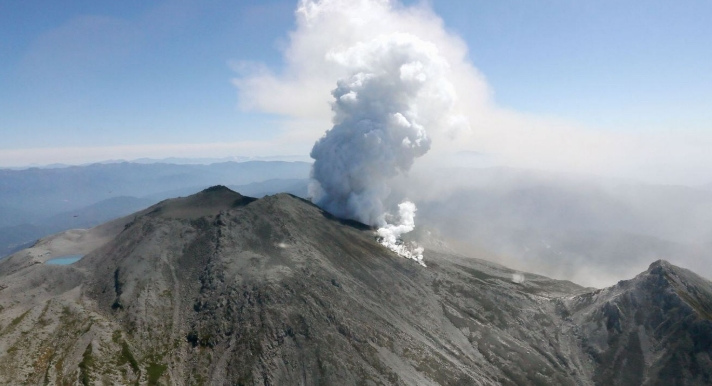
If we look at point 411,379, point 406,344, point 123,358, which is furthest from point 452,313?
point 123,358

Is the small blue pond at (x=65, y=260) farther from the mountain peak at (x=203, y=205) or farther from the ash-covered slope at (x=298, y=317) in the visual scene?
the mountain peak at (x=203, y=205)

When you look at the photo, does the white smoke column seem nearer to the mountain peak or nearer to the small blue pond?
the mountain peak

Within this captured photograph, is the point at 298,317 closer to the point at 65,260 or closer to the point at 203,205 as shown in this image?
the point at 203,205

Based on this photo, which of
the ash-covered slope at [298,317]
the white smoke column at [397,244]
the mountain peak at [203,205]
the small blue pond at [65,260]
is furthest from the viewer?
the white smoke column at [397,244]

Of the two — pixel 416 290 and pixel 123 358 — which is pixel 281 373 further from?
pixel 416 290

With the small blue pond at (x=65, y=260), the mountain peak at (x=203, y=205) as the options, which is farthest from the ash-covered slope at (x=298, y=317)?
the small blue pond at (x=65, y=260)

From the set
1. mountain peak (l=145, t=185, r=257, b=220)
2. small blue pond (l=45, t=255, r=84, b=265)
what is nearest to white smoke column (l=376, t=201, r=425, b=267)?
mountain peak (l=145, t=185, r=257, b=220)

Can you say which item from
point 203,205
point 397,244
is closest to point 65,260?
point 203,205

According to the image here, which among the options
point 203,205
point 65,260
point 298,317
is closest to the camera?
point 298,317
